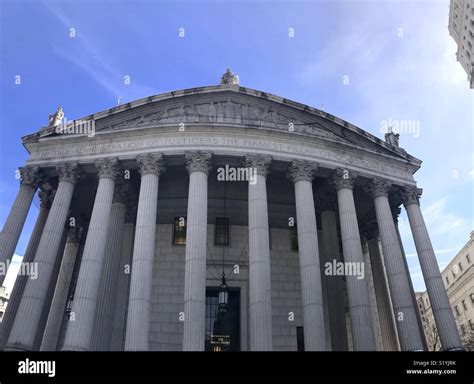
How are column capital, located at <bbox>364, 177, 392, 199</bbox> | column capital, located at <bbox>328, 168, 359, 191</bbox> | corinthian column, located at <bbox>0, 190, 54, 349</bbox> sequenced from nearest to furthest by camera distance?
corinthian column, located at <bbox>0, 190, 54, 349</bbox> → column capital, located at <bbox>328, 168, 359, 191</bbox> → column capital, located at <bbox>364, 177, 392, 199</bbox>

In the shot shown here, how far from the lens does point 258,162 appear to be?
83.6 feet

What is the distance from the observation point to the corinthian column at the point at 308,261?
21.2m

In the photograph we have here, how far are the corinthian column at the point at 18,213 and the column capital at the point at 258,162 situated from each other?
44.2ft

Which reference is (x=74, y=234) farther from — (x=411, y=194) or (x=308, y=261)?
(x=411, y=194)

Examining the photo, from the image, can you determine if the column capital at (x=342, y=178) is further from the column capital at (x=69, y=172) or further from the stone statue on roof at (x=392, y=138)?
the column capital at (x=69, y=172)

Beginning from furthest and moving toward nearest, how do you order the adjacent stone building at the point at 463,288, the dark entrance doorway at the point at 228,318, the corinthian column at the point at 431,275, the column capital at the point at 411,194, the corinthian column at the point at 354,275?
the adjacent stone building at the point at 463,288
the column capital at the point at 411,194
the dark entrance doorway at the point at 228,318
the corinthian column at the point at 431,275
the corinthian column at the point at 354,275

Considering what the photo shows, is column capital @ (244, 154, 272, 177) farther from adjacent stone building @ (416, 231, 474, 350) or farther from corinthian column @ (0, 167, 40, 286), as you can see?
adjacent stone building @ (416, 231, 474, 350)

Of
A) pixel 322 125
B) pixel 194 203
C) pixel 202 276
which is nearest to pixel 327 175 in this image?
pixel 322 125

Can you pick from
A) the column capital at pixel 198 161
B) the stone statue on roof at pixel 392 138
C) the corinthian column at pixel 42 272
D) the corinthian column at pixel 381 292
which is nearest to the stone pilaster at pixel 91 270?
the corinthian column at pixel 42 272

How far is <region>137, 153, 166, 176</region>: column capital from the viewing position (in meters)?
25.1

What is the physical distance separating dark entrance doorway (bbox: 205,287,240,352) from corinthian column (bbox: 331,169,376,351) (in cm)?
870

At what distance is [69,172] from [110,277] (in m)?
7.08

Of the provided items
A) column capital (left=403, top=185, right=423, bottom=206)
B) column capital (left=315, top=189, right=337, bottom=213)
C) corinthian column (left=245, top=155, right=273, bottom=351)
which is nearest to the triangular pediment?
column capital (left=403, top=185, right=423, bottom=206)
